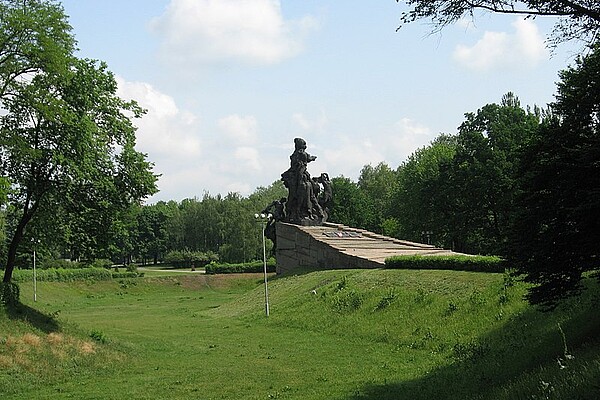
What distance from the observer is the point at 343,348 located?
18.2 meters

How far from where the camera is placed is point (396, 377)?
13.7 metres

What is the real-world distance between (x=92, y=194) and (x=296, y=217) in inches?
749

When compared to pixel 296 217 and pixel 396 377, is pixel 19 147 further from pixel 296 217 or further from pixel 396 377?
pixel 296 217

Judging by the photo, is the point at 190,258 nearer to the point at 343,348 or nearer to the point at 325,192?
the point at 325,192

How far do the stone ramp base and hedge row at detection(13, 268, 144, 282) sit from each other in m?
21.5

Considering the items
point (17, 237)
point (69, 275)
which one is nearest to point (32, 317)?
point (17, 237)

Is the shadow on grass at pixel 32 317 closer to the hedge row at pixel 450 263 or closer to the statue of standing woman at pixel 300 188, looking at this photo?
the hedge row at pixel 450 263

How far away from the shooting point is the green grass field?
11.0 m

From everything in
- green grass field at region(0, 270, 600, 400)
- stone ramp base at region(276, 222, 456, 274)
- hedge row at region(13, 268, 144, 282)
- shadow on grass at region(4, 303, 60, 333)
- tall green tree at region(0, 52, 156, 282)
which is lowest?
green grass field at region(0, 270, 600, 400)

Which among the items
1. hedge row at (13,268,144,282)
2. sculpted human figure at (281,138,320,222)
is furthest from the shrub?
sculpted human figure at (281,138,320,222)

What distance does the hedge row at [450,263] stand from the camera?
2138 centimetres

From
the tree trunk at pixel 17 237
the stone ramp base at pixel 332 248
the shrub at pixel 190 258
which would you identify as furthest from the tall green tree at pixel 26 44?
the shrub at pixel 190 258

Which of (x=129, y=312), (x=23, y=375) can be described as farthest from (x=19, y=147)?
(x=129, y=312)

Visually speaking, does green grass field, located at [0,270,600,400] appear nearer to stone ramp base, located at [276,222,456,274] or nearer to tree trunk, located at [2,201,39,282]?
tree trunk, located at [2,201,39,282]
